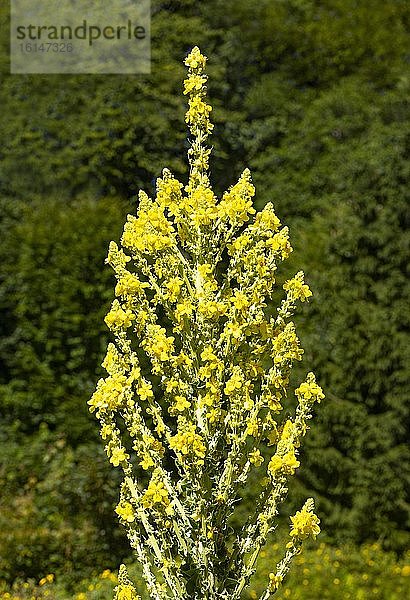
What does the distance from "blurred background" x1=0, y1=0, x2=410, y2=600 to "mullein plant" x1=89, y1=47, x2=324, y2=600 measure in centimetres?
249

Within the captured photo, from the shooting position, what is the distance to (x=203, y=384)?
2.25m

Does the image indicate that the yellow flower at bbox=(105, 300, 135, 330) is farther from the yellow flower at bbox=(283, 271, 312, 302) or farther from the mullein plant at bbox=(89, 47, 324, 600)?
the yellow flower at bbox=(283, 271, 312, 302)

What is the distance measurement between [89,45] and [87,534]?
3.48m

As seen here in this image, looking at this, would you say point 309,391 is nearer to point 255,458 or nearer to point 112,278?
point 255,458

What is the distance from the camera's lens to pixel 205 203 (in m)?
2.26

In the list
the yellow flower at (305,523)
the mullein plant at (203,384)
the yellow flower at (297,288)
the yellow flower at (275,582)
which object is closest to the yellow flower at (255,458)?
the mullein plant at (203,384)

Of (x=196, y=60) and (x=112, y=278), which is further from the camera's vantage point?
(x=112, y=278)

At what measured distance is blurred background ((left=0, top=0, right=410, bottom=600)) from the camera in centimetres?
534

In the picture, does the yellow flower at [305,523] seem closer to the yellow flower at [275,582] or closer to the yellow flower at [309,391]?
the yellow flower at [275,582]

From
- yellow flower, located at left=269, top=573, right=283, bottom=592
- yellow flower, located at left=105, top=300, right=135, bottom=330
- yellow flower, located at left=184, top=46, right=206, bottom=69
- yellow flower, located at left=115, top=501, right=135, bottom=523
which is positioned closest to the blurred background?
yellow flower, located at left=269, top=573, right=283, bottom=592

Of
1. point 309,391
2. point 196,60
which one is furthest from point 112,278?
point 309,391

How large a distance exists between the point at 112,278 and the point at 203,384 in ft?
11.8

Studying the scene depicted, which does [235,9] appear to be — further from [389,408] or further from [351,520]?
[351,520]

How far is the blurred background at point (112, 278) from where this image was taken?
5.34 metres
